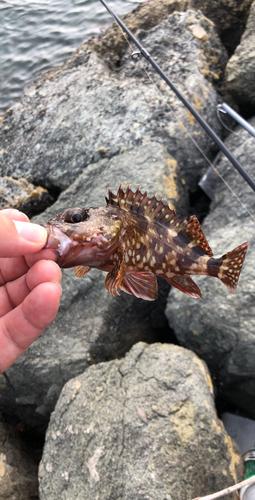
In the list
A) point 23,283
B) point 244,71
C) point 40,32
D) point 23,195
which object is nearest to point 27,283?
point 23,283

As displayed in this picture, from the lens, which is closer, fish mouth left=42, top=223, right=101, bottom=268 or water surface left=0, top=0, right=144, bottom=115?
fish mouth left=42, top=223, right=101, bottom=268

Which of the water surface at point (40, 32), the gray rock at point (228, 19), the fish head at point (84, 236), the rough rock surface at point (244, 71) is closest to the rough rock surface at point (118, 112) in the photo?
the rough rock surface at point (244, 71)

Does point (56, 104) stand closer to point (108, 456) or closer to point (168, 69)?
point (168, 69)

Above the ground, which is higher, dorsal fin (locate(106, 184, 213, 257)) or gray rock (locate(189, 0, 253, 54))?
gray rock (locate(189, 0, 253, 54))

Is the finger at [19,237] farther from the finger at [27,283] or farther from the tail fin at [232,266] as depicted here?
the tail fin at [232,266]

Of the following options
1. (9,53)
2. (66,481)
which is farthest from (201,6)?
(66,481)

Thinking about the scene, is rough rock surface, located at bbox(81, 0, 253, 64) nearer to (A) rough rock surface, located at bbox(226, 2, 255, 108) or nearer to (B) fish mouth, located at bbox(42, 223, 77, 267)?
(A) rough rock surface, located at bbox(226, 2, 255, 108)

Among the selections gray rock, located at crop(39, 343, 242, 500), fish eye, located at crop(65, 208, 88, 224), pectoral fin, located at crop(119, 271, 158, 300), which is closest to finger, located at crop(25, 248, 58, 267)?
fish eye, located at crop(65, 208, 88, 224)
